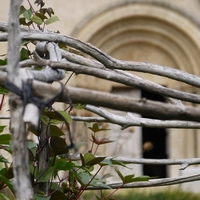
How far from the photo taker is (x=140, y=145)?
828cm

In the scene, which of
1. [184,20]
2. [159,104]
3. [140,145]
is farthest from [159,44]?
[159,104]

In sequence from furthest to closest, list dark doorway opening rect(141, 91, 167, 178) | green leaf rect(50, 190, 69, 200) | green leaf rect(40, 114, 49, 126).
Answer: dark doorway opening rect(141, 91, 167, 178) → green leaf rect(50, 190, 69, 200) → green leaf rect(40, 114, 49, 126)

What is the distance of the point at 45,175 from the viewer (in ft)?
4.26

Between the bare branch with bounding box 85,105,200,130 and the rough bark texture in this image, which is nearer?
the rough bark texture

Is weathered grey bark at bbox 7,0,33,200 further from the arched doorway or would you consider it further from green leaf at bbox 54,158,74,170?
the arched doorway

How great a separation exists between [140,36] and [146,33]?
0.29 feet

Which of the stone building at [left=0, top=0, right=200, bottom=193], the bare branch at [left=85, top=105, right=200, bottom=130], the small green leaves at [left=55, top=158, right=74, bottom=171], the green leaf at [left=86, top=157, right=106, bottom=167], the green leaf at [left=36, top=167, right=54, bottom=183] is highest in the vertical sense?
the stone building at [left=0, top=0, right=200, bottom=193]

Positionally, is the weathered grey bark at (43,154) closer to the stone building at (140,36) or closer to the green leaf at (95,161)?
the green leaf at (95,161)

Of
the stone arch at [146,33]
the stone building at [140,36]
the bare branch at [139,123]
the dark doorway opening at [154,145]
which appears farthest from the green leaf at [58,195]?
the dark doorway opening at [154,145]

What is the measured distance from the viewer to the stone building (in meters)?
7.66

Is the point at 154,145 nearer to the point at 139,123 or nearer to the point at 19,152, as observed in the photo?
the point at 139,123

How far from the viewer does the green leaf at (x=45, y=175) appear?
1291mm

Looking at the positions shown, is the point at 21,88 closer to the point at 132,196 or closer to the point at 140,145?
the point at 132,196

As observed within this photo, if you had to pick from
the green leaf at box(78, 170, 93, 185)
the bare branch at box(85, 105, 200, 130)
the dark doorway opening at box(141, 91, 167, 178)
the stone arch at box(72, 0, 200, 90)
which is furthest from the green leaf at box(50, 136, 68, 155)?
the dark doorway opening at box(141, 91, 167, 178)
